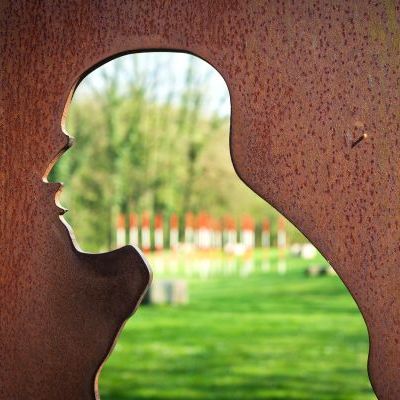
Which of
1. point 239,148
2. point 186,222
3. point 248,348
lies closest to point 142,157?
point 186,222

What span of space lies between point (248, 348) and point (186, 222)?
4.78 meters

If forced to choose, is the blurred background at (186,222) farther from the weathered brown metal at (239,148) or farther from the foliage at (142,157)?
the weathered brown metal at (239,148)

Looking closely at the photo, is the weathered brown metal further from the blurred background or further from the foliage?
the foliage

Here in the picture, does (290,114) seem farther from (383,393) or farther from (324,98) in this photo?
(383,393)

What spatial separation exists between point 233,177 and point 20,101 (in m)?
10.9

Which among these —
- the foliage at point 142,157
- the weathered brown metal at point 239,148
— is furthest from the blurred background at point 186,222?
the weathered brown metal at point 239,148

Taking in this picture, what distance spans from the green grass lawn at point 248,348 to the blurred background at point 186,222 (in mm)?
33

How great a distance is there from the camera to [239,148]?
126 centimetres

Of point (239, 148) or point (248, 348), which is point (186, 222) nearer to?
point (248, 348)

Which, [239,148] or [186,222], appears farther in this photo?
[186,222]

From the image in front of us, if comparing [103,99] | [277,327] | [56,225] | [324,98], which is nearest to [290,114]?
[324,98]

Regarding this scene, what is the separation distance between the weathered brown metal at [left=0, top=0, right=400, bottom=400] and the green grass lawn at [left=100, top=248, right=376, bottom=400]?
14.2 feet

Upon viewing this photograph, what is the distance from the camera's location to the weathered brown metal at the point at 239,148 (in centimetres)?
122

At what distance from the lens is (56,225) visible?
1.32m
